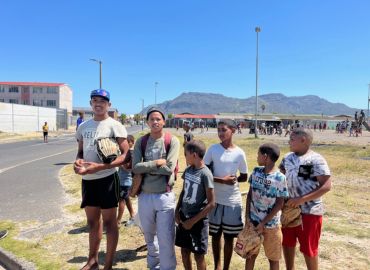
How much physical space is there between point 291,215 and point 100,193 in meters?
2.00

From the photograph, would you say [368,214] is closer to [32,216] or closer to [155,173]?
[155,173]

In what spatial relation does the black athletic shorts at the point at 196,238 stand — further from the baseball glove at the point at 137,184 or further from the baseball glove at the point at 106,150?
the baseball glove at the point at 106,150

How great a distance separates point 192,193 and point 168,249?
626 millimetres

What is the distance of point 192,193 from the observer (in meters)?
3.53

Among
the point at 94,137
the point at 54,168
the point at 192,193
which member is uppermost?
the point at 94,137

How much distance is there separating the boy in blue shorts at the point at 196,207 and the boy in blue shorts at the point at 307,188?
2.71 ft

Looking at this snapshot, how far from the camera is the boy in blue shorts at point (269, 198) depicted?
3316 mm

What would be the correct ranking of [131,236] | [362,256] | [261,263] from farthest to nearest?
[131,236], [362,256], [261,263]

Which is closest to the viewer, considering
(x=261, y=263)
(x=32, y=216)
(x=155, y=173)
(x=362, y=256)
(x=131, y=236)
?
(x=155, y=173)

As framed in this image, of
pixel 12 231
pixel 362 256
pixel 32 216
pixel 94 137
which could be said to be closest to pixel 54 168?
pixel 32 216

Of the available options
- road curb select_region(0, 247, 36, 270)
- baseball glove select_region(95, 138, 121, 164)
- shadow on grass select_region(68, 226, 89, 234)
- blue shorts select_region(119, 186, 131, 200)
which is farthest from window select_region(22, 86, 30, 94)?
baseball glove select_region(95, 138, 121, 164)

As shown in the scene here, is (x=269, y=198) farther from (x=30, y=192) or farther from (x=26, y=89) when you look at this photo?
(x=26, y=89)

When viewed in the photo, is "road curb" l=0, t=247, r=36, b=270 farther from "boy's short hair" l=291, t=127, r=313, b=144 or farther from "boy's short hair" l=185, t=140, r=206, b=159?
"boy's short hair" l=291, t=127, r=313, b=144

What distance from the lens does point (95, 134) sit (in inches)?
147
